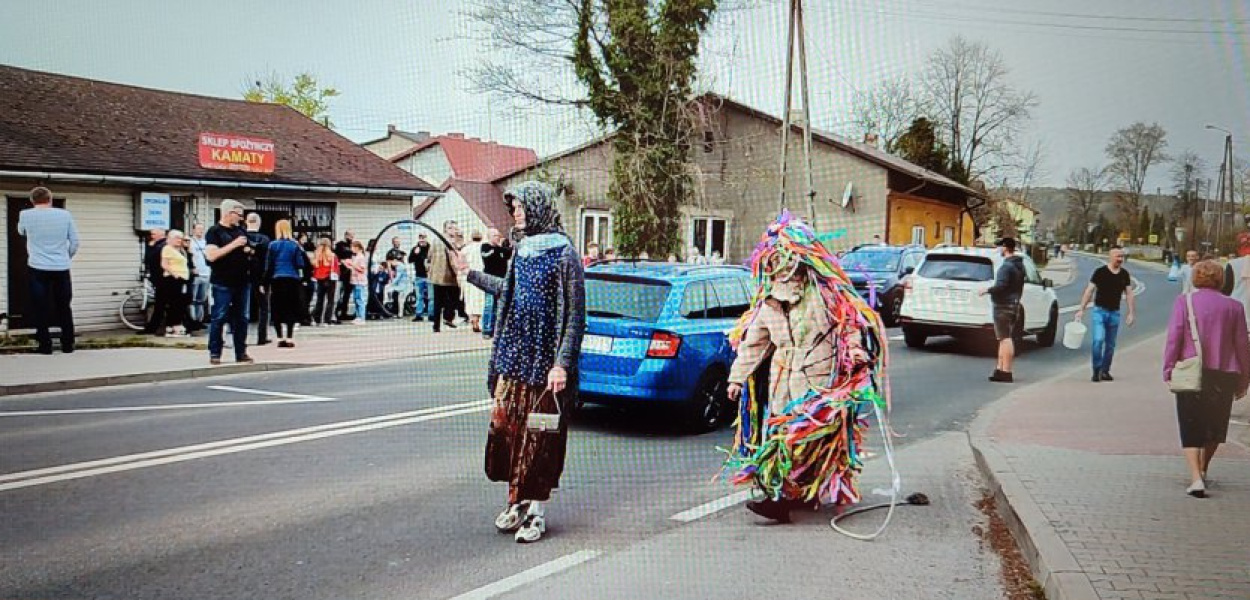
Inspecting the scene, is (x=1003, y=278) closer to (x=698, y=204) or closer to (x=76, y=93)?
(x=76, y=93)

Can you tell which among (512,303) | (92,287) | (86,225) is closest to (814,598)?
(512,303)

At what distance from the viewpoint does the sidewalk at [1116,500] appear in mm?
4543

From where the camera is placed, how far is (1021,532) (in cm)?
545

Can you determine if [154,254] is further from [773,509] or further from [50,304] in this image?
[773,509]

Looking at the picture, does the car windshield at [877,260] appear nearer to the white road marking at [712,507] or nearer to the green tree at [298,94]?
the green tree at [298,94]

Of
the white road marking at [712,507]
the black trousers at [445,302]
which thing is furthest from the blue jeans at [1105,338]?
the black trousers at [445,302]

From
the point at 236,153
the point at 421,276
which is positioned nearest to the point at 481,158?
the point at 421,276

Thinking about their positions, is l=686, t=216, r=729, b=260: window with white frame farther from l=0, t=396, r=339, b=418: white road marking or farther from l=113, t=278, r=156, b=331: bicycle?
l=0, t=396, r=339, b=418: white road marking

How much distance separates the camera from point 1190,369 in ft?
19.7

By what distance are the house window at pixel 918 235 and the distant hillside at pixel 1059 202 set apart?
12.5 m

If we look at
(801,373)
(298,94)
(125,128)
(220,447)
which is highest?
(298,94)

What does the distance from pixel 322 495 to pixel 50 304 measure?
705cm

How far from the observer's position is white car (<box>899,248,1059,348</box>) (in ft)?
48.1

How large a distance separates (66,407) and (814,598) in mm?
7398
